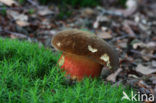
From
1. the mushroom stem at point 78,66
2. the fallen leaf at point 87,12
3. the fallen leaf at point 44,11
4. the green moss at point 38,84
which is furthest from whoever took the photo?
the fallen leaf at point 87,12

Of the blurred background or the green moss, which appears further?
the blurred background

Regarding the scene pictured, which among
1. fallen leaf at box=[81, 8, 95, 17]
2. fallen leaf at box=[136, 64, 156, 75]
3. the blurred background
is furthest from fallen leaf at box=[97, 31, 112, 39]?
fallen leaf at box=[136, 64, 156, 75]

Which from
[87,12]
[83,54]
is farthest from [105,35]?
[83,54]

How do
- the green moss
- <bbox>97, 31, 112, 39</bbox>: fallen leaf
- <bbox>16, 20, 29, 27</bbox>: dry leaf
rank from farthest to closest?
<bbox>97, 31, 112, 39</bbox>: fallen leaf → <bbox>16, 20, 29, 27</bbox>: dry leaf → the green moss

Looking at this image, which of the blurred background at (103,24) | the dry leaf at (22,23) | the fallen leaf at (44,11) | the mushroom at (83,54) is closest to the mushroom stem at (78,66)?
the mushroom at (83,54)

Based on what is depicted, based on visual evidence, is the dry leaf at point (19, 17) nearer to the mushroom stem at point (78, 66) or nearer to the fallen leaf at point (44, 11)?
the fallen leaf at point (44, 11)

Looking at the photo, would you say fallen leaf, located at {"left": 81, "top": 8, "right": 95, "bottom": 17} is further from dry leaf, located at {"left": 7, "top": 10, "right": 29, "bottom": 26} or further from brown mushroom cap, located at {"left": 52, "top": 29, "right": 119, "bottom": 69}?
brown mushroom cap, located at {"left": 52, "top": 29, "right": 119, "bottom": 69}

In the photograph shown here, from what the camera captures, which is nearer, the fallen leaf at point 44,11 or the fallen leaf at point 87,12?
the fallen leaf at point 44,11

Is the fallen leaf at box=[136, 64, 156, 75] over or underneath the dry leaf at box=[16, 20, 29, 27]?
underneath

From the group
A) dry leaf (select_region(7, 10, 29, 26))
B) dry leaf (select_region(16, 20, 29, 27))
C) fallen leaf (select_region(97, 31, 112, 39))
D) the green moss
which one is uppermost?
dry leaf (select_region(7, 10, 29, 26))
